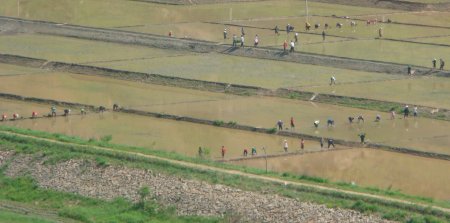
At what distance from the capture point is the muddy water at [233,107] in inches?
1790

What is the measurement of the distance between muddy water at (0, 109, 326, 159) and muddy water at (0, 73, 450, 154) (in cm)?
106

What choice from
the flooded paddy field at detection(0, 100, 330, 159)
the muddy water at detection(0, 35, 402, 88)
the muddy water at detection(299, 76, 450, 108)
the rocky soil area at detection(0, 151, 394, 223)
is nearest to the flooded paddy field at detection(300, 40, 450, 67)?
the muddy water at detection(0, 35, 402, 88)

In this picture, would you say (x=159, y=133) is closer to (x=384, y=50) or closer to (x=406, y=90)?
(x=406, y=90)

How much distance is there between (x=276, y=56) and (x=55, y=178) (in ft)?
60.9

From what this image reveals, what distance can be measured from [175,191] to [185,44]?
21338mm

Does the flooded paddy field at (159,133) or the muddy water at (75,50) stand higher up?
the muddy water at (75,50)

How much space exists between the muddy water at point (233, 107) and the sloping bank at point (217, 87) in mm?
374

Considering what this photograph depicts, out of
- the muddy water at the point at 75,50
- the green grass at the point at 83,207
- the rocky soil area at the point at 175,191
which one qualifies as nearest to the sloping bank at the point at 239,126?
the muddy water at the point at 75,50

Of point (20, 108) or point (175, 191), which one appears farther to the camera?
point (20, 108)

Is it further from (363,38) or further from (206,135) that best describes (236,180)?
(363,38)

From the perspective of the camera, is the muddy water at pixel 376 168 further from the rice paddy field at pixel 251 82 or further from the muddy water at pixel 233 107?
the muddy water at pixel 233 107

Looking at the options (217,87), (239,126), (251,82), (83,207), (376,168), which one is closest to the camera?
(83,207)

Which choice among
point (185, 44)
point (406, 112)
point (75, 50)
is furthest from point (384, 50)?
point (75, 50)

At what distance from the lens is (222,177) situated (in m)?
38.3
